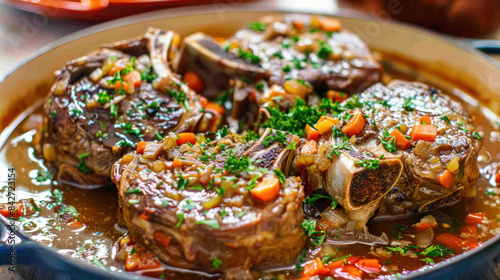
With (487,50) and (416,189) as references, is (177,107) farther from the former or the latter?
(487,50)

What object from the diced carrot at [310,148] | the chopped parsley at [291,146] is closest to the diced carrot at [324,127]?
the diced carrot at [310,148]

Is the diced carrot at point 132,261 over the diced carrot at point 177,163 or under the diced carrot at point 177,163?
under

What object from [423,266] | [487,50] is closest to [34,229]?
[423,266]

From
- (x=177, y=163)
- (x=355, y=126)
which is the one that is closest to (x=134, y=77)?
(x=177, y=163)

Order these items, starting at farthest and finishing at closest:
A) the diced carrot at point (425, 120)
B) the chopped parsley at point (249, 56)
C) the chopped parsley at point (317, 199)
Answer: the chopped parsley at point (249, 56) → the diced carrot at point (425, 120) → the chopped parsley at point (317, 199)

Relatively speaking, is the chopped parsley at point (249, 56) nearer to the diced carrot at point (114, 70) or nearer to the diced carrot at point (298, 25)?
the diced carrot at point (298, 25)

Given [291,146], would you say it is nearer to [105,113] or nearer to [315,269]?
[315,269]
